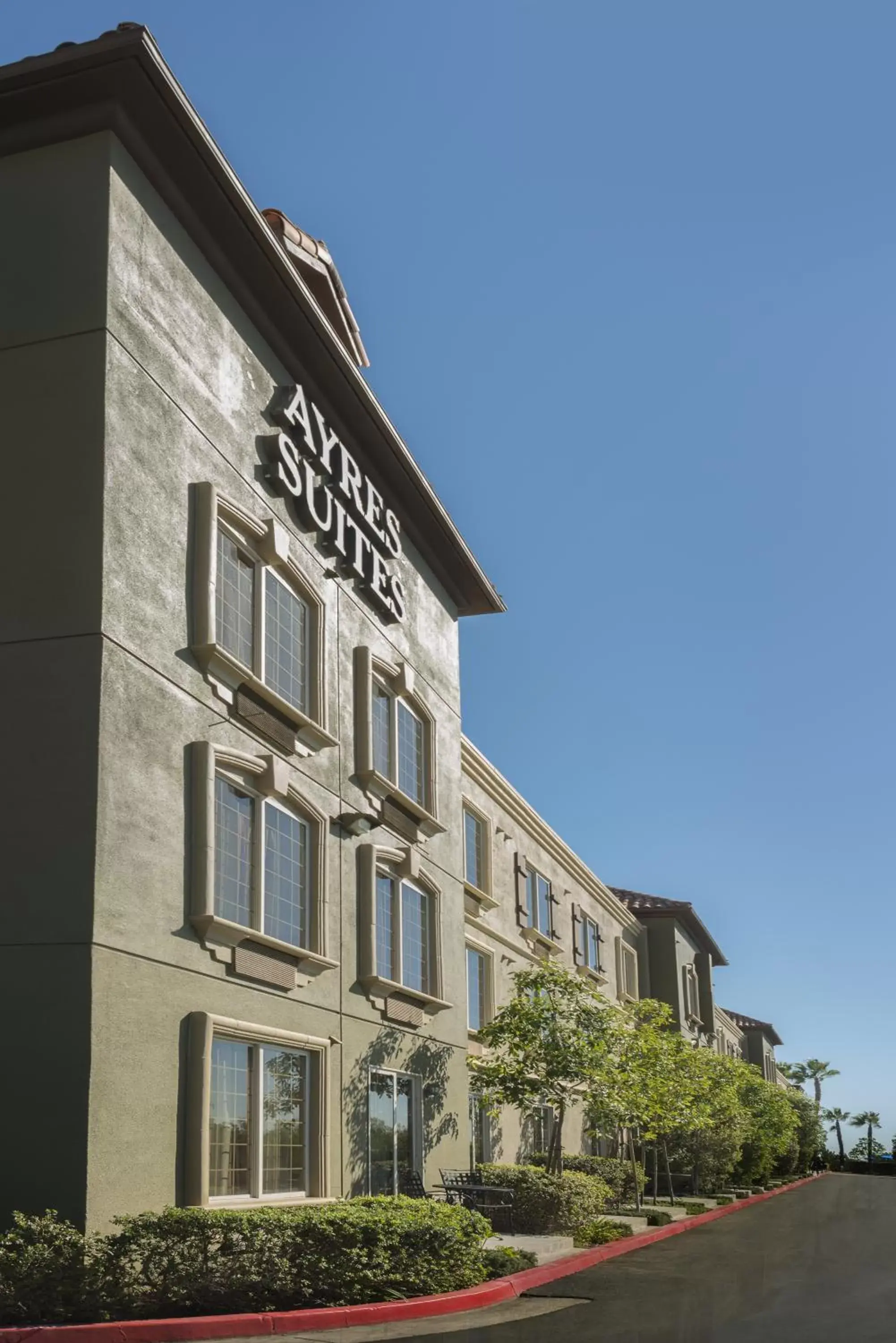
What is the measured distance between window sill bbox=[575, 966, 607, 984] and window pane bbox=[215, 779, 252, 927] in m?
24.2

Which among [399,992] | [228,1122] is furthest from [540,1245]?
[228,1122]

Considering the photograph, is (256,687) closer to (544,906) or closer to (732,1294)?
(732,1294)

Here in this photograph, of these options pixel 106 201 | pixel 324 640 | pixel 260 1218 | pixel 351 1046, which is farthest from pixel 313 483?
pixel 260 1218

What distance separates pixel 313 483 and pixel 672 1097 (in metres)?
19.0

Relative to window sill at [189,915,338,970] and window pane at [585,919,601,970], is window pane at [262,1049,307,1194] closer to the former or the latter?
window sill at [189,915,338,970]

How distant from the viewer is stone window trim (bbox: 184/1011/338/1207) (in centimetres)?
1583

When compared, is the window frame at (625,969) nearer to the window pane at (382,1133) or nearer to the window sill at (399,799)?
the window sill at (399,799)

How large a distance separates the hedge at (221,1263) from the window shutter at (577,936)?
26.6 m

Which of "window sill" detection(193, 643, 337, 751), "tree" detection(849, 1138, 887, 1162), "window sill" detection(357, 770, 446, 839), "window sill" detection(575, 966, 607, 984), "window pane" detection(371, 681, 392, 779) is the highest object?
"window pane" detection(371, 681, 392, 779)

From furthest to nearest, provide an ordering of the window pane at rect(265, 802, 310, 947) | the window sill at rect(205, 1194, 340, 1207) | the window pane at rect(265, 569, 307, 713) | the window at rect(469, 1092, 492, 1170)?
the window at rect(469, 1092, 492, 1170), the window pane at rect(265, 569, 307, 713), the window pane at rect(265, 802, 310, 947), the window sill at rect(205, 1194, 340, 1207)

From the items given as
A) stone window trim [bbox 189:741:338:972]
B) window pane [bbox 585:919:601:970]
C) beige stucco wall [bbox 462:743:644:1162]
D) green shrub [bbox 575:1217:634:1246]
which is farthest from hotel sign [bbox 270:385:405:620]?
window pane [bbox 585:919:601:970]

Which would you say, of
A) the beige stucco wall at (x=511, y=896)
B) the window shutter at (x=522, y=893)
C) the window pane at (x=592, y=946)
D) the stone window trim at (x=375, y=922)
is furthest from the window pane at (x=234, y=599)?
the window pane at (x=592, y=946)

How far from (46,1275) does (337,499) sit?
1366 cm

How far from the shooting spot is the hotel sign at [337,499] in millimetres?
21359
